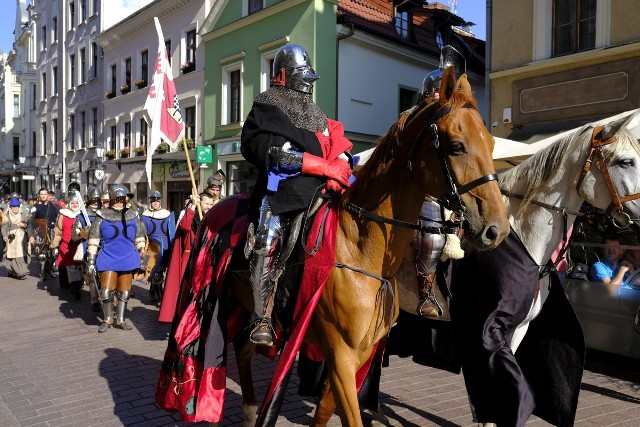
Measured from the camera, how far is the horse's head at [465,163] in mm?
2463

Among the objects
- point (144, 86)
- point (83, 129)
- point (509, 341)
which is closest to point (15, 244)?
point (509, 341)

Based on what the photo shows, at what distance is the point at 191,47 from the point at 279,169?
807 inches

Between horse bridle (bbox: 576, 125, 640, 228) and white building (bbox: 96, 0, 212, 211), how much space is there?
705 inches

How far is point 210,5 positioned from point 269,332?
20314 mm

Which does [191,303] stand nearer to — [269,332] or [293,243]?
[269,332]

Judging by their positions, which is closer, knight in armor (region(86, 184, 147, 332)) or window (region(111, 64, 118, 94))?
knight in armor (region(86, 184, 147, 332))

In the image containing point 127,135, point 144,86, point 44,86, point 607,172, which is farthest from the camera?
point 44,86

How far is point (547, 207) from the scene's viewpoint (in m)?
3.78

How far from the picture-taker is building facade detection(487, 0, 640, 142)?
1002 cm

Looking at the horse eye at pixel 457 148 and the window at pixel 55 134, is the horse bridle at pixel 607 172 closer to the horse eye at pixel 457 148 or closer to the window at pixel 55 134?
the horse eye at pixel 457 148

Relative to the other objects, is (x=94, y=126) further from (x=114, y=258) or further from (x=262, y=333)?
(x=262, y=333)

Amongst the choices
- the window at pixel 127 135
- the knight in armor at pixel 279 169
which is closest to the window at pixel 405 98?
the window at pixel 127 135

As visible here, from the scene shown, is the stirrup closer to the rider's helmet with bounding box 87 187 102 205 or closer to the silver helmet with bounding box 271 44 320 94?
the silver helmet with bounding box 271 44 320 94

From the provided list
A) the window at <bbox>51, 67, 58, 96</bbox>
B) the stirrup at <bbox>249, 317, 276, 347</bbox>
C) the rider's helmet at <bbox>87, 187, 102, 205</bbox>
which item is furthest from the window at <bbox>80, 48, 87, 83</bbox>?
the stirrup at <bbox>249, 317, 276, 347</bbox>
